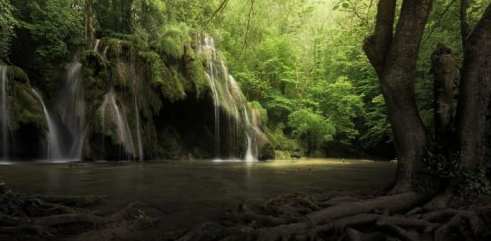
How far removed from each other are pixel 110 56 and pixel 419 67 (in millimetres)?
15565

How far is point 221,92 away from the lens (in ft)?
69.5

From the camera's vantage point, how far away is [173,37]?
801 inches

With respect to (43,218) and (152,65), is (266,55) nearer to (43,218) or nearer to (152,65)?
(152,65)

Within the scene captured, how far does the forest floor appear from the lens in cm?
382

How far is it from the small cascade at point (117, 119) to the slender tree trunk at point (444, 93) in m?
14.6

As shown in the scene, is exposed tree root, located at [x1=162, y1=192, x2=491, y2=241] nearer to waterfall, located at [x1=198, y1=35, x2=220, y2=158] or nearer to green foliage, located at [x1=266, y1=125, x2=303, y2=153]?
waterfall, located at [x1=198, y1=35, x2=220, y2=158]

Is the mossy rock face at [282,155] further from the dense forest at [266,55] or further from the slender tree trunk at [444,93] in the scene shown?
the slender tree trunk at [444,93]

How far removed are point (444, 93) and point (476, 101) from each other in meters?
0.46

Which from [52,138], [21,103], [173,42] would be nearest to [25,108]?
[21,103]

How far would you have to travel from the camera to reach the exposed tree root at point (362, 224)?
3.79 m

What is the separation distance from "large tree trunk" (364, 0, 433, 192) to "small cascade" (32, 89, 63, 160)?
15.9m

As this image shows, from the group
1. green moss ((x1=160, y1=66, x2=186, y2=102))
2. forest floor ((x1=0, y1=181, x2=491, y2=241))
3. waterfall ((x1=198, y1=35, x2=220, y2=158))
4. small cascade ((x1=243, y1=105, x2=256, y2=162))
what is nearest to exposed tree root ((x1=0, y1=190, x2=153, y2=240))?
forest floor ((x1=0, y1=181, x2=491, y2=241))

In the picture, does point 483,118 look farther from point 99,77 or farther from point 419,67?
point 99,77

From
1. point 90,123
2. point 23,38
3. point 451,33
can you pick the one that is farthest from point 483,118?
point 23,38
